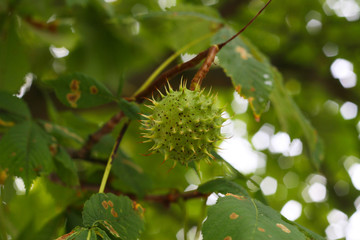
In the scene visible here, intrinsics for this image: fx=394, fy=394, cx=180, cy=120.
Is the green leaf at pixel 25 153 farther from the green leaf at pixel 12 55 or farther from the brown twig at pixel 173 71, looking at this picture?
the green leaf at pixel 12 55

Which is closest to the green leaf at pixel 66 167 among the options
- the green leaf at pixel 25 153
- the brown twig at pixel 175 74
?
the green leaf at pixel 25 153

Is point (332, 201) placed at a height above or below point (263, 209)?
below

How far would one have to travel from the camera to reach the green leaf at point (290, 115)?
5.25 ft

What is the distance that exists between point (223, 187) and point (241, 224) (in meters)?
0.33

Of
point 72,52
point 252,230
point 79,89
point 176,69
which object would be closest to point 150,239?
point 72,52

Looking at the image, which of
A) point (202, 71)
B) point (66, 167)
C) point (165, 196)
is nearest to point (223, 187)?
point (202, 71)

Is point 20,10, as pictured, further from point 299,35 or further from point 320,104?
point 320,104

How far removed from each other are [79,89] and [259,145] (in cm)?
204

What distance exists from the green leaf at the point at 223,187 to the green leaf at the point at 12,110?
73 cm

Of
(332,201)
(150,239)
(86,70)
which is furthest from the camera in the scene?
(332,201)

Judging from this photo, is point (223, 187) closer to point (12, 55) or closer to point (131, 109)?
point (131, 109)

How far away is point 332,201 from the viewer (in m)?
2.84

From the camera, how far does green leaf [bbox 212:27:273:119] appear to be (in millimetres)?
1257

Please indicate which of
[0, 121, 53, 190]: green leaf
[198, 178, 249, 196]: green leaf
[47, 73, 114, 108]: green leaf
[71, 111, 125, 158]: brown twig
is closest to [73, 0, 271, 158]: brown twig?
[71, 111, 125, 158]: brown twig
